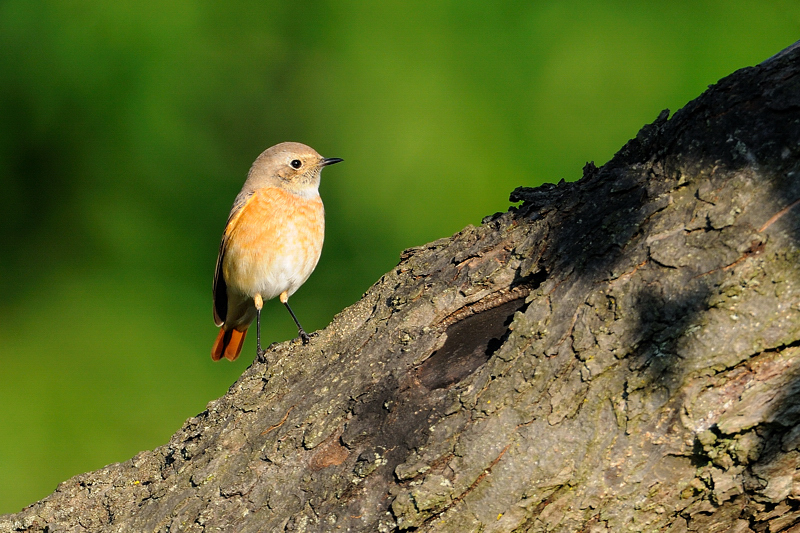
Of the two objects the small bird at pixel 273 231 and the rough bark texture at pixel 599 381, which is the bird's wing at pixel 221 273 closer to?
the small bird at pixel 273 231

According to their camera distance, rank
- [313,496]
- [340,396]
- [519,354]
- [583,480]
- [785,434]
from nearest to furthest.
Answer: [785,434], [583,480], [519,354], [313,496], [340,396]

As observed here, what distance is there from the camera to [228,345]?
5.02 meters

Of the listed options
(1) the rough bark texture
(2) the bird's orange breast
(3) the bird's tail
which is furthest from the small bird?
(1) the rough bark texture

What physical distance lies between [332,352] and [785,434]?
138 centimetres

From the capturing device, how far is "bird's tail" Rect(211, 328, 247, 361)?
500 centimetres

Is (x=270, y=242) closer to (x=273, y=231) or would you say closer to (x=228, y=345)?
(x=273, y=231)

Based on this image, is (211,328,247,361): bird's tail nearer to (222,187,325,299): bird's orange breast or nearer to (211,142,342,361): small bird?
(211,142,342,361): small bird

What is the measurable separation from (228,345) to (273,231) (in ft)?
3.64

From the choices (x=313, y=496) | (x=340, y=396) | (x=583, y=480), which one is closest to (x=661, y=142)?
(x=583, y=480)

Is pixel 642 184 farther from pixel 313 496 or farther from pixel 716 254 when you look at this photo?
pixel 313 496

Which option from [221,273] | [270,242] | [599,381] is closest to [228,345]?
[221,273]

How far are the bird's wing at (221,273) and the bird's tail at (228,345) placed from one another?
0.17 m

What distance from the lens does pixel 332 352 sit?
2.45 meters

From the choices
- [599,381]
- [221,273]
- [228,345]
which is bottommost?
[599,381]
